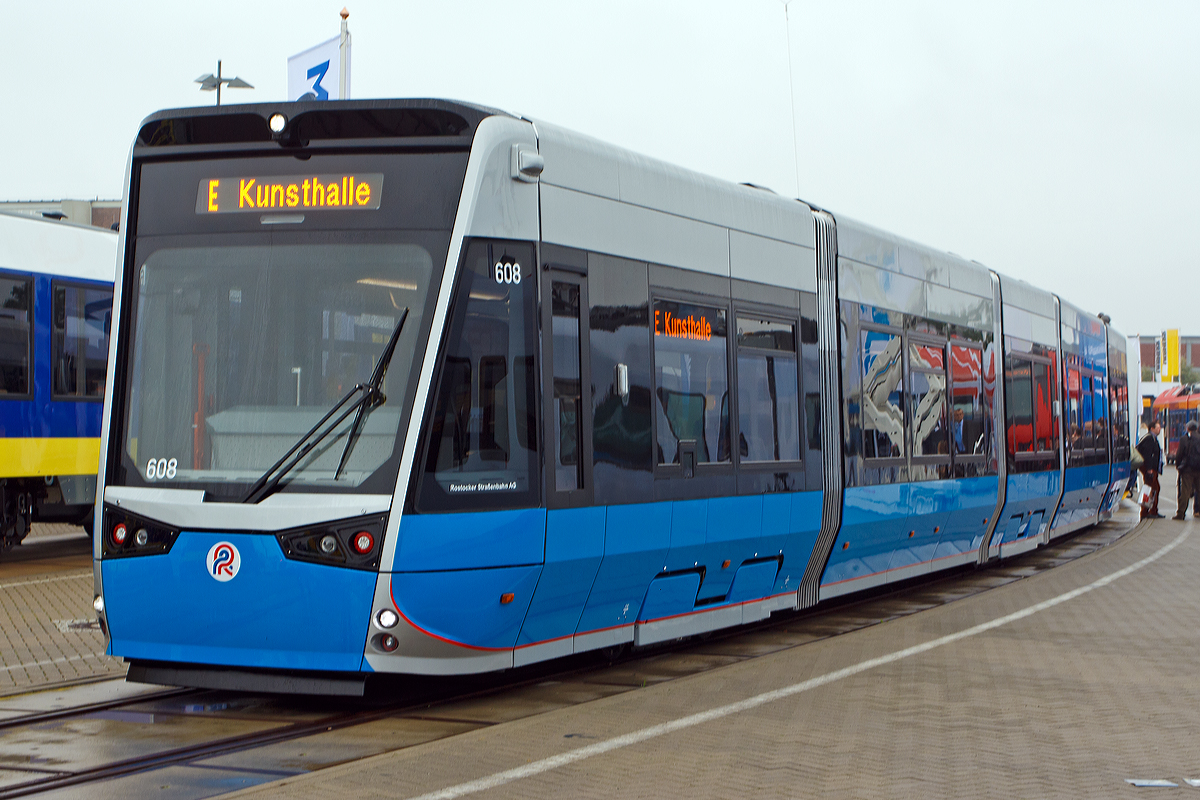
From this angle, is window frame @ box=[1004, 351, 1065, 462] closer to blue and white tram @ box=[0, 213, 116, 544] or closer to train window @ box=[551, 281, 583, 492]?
train window @ box=[551, 281, 583, 492]

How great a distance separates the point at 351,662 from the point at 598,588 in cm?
175

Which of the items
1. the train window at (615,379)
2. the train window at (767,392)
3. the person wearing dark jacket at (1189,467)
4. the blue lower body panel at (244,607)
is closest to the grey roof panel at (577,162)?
the train window at (615,379)

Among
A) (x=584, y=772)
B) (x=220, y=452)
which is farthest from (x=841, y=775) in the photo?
(x=220, y=452)

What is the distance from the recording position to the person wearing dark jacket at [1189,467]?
24.3 m

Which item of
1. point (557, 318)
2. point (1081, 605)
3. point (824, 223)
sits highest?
point (824, 223)

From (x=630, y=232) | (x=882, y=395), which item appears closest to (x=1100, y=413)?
(x=882, y=395)

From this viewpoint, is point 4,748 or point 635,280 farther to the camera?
point 635,280

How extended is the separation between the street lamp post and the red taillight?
15.6m

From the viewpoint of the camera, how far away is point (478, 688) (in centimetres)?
820

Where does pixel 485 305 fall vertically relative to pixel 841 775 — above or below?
above

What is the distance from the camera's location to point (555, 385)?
761cm

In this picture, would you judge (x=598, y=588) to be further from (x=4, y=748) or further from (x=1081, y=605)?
(x=1081, y=605)

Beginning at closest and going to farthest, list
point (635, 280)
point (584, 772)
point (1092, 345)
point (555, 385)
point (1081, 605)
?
1. point (584, 772)
2. point (555, 385)
3. point (635, 280)
4. point (1081, 605)
5. point (1092, 345)

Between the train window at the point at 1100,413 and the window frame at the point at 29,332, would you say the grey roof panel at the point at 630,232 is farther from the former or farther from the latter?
the train window at the point at 1100,413
